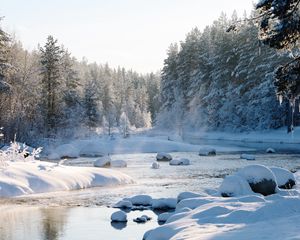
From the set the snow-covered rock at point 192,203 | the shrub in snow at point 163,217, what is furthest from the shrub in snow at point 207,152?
the shrub in snow at point 163,217

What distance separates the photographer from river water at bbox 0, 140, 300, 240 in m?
15.9

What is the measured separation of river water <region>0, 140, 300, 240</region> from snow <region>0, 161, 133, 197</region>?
99 centimetres

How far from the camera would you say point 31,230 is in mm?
16266

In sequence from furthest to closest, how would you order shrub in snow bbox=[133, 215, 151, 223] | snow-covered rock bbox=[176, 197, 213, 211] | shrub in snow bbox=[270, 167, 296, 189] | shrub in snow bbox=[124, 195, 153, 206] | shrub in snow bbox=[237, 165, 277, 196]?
shrub in snow bbox=[270, 167, 296, 189]
shrub in snow bbox=[124, 195, 153, 206]
shrub in snow bbox=[237, 165, 277, 196]
shrub in snow bbox=[133, 215, 151, 223]
snow-covered rock bbox=[176, 197, 213, 211]

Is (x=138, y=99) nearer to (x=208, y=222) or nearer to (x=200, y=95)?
(x=200, y=95)

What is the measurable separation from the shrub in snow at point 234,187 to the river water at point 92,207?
2071 mm

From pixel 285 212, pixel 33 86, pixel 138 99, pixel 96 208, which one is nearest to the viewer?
pixel 285 212

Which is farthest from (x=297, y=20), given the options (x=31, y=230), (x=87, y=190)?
(x=87, y=190)

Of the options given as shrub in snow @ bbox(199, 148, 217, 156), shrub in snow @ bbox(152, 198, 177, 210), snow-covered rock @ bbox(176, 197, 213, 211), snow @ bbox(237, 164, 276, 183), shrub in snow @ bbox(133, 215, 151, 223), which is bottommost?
shrub in snow @ bbox(133, 215, 151, 223)

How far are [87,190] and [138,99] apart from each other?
125337 mm

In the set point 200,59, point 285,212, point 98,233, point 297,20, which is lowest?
point 98,233

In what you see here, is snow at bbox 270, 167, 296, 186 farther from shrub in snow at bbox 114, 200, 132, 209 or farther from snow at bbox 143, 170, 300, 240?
snow at bbox 143, 170, 300, 240

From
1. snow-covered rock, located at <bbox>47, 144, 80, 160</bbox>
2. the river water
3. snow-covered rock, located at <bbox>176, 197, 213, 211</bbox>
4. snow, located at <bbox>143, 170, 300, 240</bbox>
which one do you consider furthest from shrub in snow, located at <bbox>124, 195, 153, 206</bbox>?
snow-covered rock, located at <bbox>47, 144, 80, 160</bbox>

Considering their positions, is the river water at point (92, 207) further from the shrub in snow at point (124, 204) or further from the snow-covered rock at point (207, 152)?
the snow-covered rock at point (207, 152)
